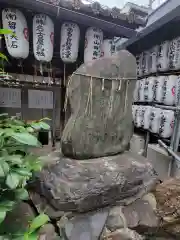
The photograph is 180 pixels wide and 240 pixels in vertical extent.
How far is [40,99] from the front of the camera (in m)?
4.22

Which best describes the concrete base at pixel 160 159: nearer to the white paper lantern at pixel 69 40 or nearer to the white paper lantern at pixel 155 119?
the white paper lantern at pixel 155 119

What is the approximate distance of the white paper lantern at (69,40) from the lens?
116 inches

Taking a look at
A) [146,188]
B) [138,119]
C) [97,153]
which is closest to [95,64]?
[97,153]

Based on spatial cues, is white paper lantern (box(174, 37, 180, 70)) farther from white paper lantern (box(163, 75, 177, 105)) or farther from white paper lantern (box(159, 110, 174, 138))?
white paper lantern (box(159, 110, 174, 138))

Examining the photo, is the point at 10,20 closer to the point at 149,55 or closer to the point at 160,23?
the point at 160,23

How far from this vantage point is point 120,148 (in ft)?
6.85

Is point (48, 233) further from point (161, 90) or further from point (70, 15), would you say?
point (161, 90)

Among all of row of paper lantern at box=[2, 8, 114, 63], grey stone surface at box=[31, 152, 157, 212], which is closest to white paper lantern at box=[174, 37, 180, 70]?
row of paper lantern at box=[2, 8, 114, 63]

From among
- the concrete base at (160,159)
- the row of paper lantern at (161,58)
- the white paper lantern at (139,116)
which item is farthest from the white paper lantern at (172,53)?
the concrete base at (160,159)

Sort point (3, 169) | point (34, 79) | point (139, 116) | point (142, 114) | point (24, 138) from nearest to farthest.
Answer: point (3, 169), point (24, 138), point (34, 79), point (142, 114), point (139, 116)

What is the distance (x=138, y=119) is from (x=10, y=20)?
3722 mm

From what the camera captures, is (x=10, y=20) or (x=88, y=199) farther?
(x=10, y=20)

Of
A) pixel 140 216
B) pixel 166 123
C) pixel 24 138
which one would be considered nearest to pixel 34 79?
pixel 166 123

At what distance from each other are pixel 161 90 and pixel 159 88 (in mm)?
85
